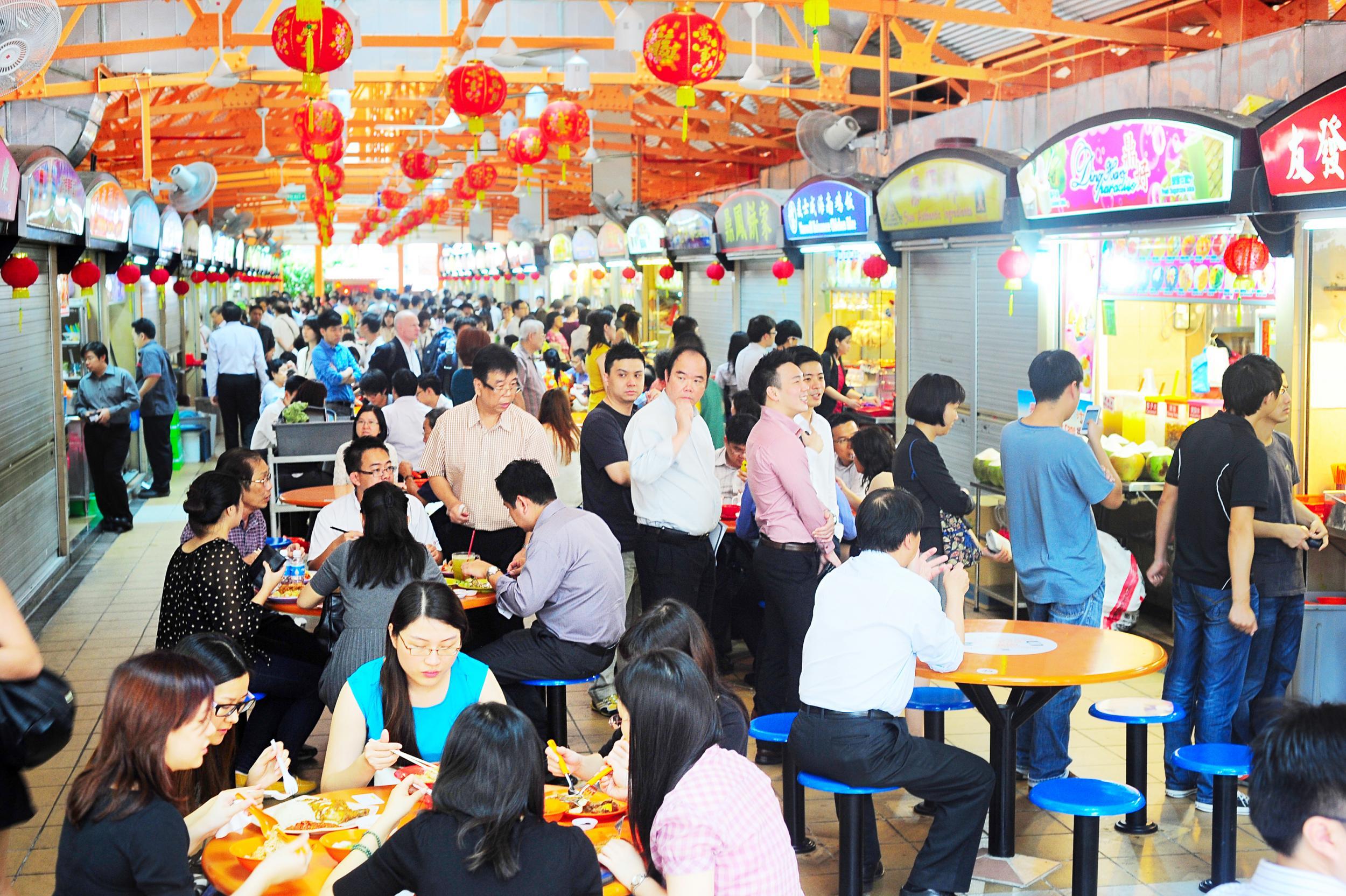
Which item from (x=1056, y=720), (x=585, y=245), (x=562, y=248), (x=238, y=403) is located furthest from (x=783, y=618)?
(x=562, y=248)

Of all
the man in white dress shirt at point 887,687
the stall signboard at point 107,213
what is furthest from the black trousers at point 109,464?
the man in white dress shirt at point 887,687

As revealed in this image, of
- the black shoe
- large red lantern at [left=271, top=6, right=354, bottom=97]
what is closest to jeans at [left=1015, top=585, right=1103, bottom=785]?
the black shoe

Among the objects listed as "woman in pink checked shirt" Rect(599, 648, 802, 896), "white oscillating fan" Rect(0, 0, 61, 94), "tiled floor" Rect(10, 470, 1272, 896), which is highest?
"white oscillating fan" Rect(0, 0, 61, 94)

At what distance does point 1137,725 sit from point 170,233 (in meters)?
12.1

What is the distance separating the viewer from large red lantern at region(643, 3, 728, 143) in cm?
706

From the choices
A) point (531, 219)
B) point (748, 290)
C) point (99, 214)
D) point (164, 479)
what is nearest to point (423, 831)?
point (99, 214)

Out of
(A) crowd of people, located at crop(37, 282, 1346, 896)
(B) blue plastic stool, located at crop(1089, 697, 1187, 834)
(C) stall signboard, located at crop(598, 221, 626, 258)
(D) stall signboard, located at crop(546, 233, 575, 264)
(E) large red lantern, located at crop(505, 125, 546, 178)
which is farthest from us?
(D) stall signboard, located at crop(546, 233, 575, 264)

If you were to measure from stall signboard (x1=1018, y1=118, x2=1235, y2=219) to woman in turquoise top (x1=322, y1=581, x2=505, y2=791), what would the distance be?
14.0ft

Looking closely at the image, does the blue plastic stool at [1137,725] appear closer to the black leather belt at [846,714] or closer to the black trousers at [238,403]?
the black leather belt at [846,714]

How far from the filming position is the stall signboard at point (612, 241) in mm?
17953

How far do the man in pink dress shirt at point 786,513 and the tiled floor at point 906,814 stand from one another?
0.72 meters

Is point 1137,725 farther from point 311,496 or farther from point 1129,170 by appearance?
point 311,496

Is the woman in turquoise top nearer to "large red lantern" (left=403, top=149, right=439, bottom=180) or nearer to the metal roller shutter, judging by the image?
"large red lantern" (left=403, top=149, right=439, bottom=180)

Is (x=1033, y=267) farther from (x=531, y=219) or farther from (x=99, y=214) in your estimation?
(x=531, y=219)
